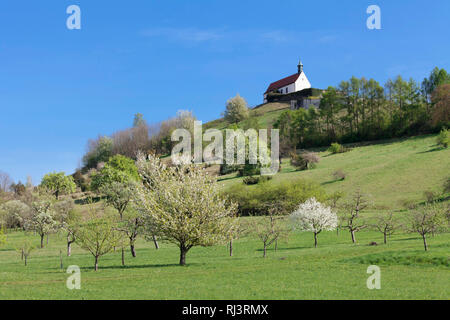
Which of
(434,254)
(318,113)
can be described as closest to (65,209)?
(434,254)

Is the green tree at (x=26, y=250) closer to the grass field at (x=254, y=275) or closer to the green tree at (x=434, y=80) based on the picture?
the grass field at (x=254, y=275)

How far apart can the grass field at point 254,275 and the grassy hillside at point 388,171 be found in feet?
73.3

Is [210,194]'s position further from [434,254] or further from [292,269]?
[434,254]

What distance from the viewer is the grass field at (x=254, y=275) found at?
23328 millimetres

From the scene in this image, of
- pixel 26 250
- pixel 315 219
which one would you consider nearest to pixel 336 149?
pixel 315 219

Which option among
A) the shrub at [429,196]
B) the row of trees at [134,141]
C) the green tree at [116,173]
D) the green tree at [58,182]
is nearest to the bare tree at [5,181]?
the row of trees at [134,141]

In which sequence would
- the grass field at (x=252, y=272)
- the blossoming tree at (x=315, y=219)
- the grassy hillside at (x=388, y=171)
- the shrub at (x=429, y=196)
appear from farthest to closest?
the grassy hillside at (x=388, y=171) → the shrub at (x=429, y=196) → the blossoming tree at (x=315, y=219) → the grass field at (x=252, y=272)

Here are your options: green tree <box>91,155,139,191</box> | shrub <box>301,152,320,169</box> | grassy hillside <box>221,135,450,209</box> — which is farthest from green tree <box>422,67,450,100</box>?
green tree <box>91,155,139,191</box>

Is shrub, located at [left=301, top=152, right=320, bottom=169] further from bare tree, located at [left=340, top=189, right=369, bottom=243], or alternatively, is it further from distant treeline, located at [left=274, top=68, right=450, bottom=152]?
bare tree, located at [left=340, top=189, right=369, bottom=243]

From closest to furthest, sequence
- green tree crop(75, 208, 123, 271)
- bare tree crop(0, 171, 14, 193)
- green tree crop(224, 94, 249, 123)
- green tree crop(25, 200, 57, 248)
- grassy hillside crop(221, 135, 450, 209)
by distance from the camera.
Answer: green tree crop(75, 208, 123, 271) → green tree crop(25, 200, 57, 248) → grassy hillside crop(221, 135, 450, 209) → bare tree crop(0, 171, 14, 193) → green tree crop(224, 94, 249, 123)

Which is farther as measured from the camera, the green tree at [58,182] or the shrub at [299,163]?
the green tree at [58,182]

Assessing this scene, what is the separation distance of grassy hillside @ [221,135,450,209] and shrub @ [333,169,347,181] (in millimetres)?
986

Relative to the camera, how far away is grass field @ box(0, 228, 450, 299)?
23.3 metres

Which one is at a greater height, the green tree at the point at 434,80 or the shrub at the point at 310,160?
the green tree at the point at 434,80
